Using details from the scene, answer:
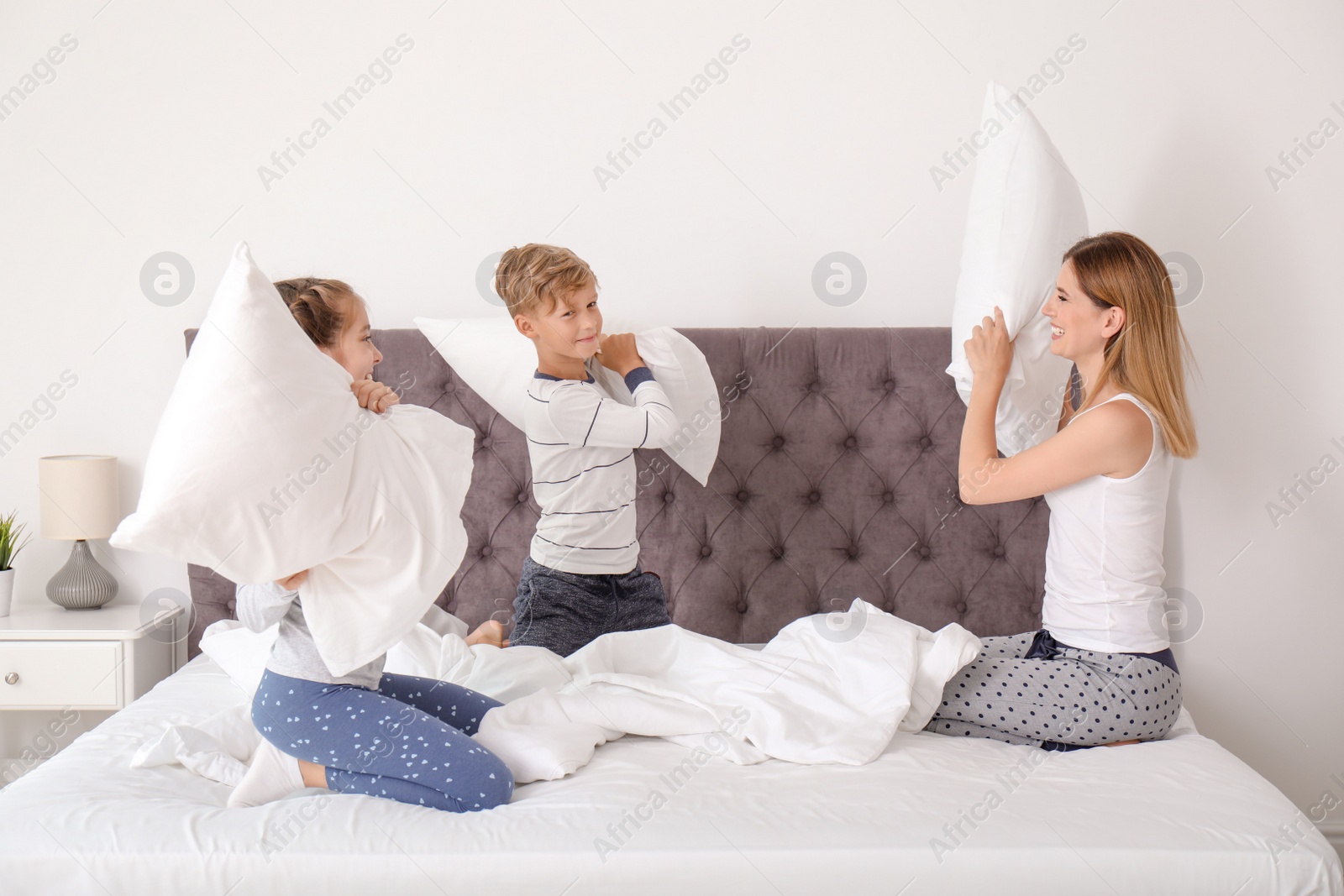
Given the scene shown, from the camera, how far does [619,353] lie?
6.02 ft

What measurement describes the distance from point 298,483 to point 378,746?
38cm

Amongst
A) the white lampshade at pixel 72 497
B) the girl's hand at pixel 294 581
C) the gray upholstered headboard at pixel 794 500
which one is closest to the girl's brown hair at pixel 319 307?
the girl's hand at pixel 294 581

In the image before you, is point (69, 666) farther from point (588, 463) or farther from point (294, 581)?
point (588, 463)

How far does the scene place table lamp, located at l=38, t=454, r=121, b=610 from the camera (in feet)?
6.46

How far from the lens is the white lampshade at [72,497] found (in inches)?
77.4

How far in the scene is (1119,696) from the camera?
4.92 ft

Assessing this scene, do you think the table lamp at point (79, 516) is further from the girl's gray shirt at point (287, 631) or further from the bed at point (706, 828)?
the girl's gray shirt at point (287, 631)

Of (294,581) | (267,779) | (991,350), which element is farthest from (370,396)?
(991,350)

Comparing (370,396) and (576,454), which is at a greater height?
(370,396)

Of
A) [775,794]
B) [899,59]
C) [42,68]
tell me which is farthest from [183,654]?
[899,59]

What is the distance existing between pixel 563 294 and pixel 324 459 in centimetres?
61

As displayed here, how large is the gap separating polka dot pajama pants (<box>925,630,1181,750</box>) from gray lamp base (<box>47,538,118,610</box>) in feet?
5.70

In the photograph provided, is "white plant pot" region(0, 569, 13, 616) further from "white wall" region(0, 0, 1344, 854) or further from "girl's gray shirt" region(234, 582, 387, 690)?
"girl's gray shirt" region(234, 582, 387, 690)

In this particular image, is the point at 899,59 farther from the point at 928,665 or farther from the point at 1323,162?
the point at 928,665
